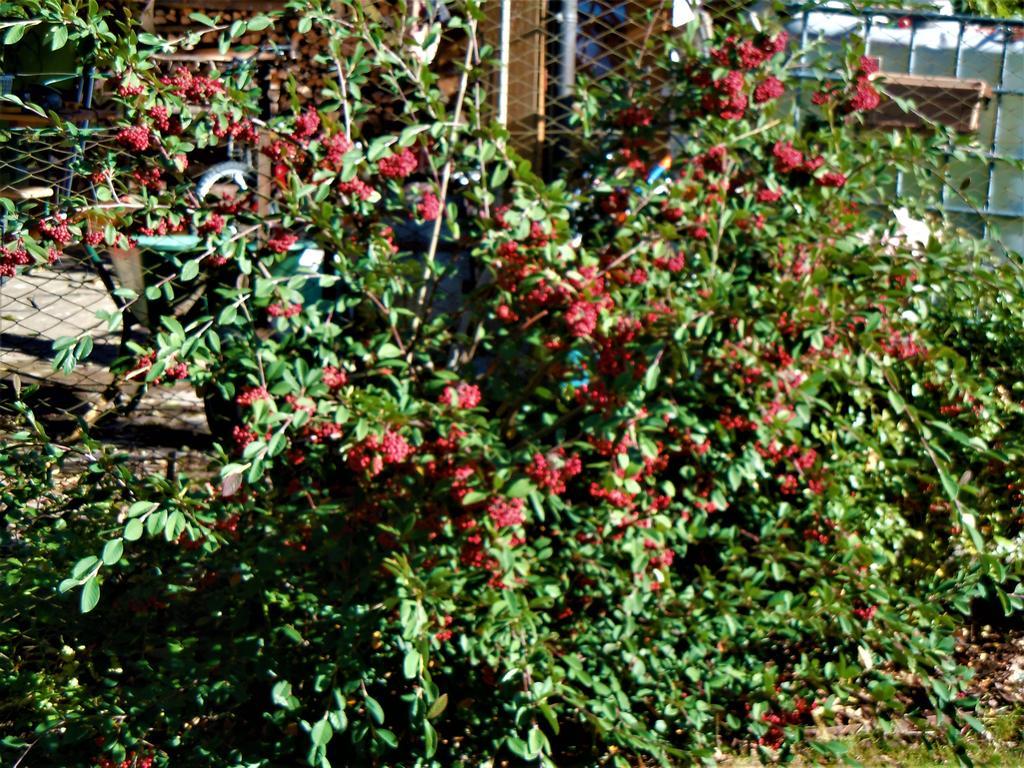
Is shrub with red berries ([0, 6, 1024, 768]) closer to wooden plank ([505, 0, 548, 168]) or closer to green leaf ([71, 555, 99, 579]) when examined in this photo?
green leaf ([71, 555, 99, 579])

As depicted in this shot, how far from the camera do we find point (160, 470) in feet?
13.4

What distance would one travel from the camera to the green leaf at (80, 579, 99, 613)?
229 centimetres

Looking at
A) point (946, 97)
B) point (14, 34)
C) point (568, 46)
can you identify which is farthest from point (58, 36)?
point (946, 97)

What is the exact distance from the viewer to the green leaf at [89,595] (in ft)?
7.52

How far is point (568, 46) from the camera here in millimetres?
3746

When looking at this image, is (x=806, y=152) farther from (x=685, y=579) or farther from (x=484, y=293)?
(x=685, y=579)

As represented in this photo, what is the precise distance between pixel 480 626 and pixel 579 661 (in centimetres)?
30

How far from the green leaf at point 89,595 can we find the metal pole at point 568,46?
7.34 feet

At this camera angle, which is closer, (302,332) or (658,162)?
(302,332)

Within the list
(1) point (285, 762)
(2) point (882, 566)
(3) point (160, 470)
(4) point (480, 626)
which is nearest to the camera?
(4) point (480, 626)

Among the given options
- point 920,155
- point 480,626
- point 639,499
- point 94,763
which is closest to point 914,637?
point 639,499

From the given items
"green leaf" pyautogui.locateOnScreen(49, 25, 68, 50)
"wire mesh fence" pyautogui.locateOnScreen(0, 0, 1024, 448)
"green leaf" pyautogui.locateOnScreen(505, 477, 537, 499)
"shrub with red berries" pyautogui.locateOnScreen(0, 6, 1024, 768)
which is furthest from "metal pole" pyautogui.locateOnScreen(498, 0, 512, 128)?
"green leaf" pyautogui.locateOnScreen(505, 477, 537, 499)

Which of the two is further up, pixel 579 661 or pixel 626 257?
pixel 626 257

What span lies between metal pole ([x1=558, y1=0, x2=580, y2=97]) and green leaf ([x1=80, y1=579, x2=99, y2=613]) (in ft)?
7.34
